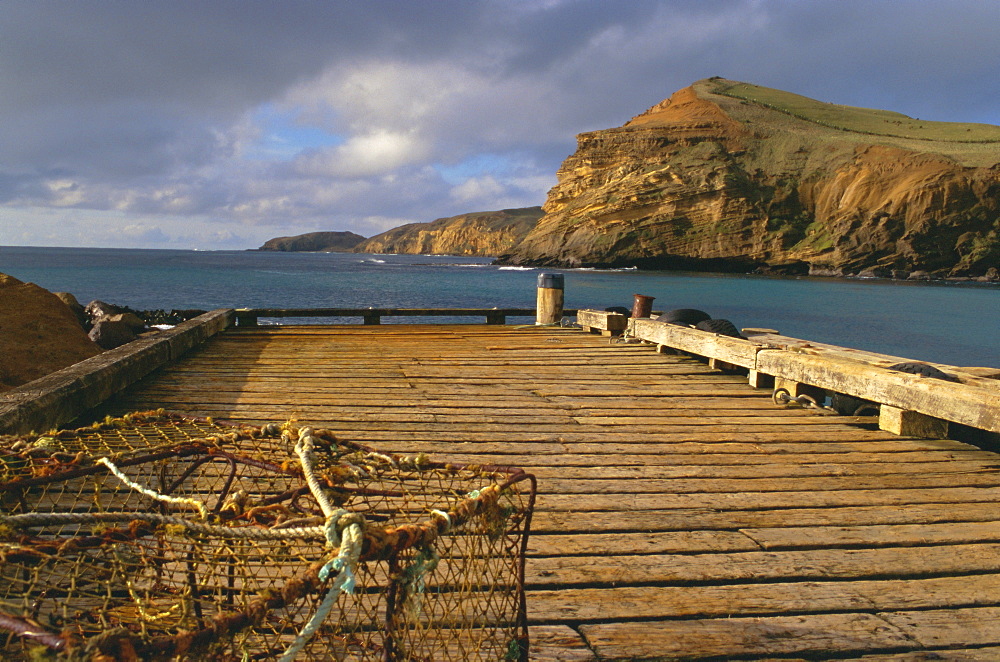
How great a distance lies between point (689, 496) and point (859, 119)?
370 feet

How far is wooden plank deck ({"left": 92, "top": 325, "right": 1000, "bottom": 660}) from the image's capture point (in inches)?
93.7

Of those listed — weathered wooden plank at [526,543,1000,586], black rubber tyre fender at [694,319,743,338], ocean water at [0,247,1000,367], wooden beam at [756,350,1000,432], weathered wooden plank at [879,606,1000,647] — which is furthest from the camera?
ocean water at [0,247,1000,367]

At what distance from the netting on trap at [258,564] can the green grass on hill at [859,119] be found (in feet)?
329

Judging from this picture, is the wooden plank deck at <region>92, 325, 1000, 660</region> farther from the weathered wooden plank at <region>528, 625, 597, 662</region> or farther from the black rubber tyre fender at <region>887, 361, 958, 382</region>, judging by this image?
the black rubber tyre fender at <region>887, 361, 958, 382</region>

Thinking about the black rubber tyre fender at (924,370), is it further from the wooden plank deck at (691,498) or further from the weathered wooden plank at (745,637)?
the weathered wooden plank at (745,637)

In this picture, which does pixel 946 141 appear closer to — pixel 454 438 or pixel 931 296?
pixel 931 296

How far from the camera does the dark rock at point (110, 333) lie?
11414 millimetres

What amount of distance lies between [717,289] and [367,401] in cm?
5112

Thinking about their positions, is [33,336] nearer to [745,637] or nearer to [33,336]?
[33,336]

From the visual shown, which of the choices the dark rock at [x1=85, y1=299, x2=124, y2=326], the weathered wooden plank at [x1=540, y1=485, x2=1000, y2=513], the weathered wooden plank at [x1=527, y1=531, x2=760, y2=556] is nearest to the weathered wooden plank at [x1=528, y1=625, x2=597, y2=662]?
the weathered wooden plank at [x1=527, y1=531, x2=760, y2=556]

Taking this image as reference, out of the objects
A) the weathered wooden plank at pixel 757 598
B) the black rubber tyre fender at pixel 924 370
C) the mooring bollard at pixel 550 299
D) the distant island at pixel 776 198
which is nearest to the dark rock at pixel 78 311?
the mooring bollard at pixel 550 299

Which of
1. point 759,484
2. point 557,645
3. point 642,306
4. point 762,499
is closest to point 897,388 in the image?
point 759,484

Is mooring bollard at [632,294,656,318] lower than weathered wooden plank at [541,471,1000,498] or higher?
higher

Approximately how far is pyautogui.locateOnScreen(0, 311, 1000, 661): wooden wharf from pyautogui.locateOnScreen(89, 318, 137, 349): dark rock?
16.5 feet
